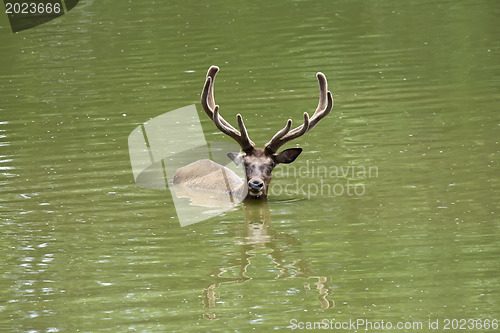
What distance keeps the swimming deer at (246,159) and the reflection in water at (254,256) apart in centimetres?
34

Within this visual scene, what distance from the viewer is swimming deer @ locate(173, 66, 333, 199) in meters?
10.4

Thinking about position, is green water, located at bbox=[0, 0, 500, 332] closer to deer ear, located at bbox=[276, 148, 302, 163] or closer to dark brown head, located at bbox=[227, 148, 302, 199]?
dark brown head, located at bbox=[227, 148, 302, 199]

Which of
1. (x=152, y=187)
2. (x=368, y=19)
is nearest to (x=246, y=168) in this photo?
(x=152, y=187)

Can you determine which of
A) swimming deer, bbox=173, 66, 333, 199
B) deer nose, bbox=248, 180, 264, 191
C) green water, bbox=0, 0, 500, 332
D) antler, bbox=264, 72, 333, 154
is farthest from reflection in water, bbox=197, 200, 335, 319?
antler, bbox=264, 72, 333, 154

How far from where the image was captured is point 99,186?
37.1 feet

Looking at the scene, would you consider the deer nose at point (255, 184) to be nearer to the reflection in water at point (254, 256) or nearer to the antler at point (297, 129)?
the reflection in water at point (254, 256)

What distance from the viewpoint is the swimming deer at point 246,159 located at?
1040 centimetres

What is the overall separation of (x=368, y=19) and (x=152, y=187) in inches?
509

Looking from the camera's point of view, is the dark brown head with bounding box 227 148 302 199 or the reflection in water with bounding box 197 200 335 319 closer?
the reflection in water with bounding box 197 200 335 319

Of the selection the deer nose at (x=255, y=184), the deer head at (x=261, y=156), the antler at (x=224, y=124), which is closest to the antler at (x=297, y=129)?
the deer head at (x=261, y=156)

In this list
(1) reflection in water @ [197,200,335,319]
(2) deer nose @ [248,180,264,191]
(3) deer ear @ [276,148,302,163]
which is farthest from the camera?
(3) deer ear @ [276,148,302,163]

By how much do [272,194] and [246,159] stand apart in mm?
739

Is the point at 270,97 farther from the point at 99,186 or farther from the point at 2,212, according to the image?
the point at 2,212

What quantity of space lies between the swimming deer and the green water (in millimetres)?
338
